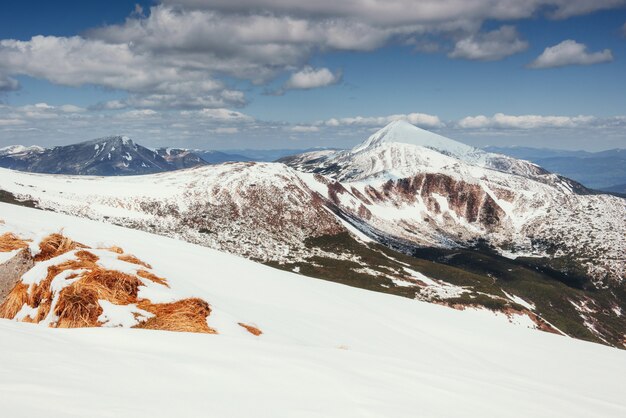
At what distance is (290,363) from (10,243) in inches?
350

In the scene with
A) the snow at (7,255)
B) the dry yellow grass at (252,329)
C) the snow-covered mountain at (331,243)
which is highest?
the snow at (7,255)

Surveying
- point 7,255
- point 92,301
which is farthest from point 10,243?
point 92,301

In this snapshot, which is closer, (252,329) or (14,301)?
(14,301)

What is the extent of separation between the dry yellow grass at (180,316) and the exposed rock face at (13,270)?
3.53 meters

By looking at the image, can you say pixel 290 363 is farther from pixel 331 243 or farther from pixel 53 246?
pixel 331 243

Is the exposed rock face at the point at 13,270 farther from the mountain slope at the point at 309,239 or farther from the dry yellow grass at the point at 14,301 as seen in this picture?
the mountain slope at the point at 309,239

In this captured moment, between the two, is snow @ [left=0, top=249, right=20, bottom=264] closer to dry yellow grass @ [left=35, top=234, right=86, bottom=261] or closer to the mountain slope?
dry yellow grass @ [left=35, top=234, right=86, bottom=261]

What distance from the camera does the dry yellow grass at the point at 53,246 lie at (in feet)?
33.6

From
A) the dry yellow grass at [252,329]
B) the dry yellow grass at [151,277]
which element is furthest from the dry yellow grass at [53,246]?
the dry yellow grass at [252,329]

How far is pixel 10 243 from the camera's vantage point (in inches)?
416

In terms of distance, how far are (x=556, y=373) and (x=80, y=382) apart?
11.4 meters

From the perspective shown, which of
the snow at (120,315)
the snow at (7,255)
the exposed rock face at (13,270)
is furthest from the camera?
the snow at (7,255)

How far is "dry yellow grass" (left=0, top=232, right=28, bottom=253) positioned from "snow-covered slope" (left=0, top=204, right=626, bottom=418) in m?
1.15

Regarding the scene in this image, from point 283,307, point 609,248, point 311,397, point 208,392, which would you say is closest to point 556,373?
point 283,307
